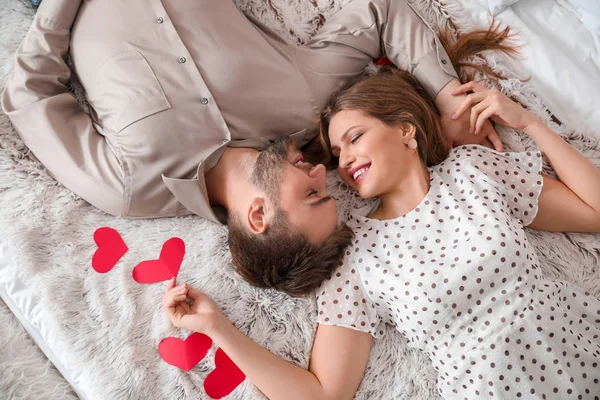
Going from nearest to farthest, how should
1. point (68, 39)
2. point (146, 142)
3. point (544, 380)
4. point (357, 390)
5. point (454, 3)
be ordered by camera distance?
1. point (544, 380)
2. point (357, 390)
3. point (146, 142)
4. point (68, 39)
5. point (454, 3)

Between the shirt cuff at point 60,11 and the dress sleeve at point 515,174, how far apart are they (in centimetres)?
134

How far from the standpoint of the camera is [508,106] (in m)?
1.65

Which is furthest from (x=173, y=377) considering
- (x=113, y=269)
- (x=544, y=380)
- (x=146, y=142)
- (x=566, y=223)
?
(x=566, y=223)

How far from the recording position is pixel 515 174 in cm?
161

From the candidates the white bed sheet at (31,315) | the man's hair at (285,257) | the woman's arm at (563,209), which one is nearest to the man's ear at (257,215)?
the man's hair at (285,257)

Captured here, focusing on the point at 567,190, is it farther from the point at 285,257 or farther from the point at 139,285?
the point at 139,285

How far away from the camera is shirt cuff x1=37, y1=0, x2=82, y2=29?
1.67m

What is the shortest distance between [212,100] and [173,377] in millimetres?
826

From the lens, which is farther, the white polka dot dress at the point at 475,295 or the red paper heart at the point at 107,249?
the red paper heart at the point at 107,249

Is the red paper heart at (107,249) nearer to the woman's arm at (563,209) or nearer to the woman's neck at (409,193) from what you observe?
the woman's neck at (409,193)

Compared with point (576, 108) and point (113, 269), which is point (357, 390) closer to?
point (113, 269)

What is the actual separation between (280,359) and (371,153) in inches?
25.9

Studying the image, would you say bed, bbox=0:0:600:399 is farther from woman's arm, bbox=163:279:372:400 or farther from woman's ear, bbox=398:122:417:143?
woman's ear, bbox=398:122:417:143

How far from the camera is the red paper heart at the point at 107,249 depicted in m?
1.59
